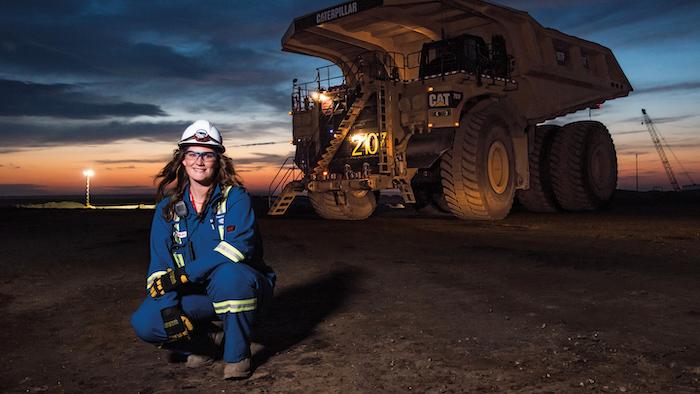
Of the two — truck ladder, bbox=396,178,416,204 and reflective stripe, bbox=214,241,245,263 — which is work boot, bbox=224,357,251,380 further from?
truck ladder, bbox=396,178,416,204

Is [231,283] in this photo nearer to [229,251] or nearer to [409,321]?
[229,251]

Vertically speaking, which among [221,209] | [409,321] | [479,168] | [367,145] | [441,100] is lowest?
[409,321]

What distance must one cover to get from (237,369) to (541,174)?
14315 mm

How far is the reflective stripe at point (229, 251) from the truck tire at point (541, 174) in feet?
45.4

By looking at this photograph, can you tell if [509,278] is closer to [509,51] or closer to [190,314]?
[190,314]

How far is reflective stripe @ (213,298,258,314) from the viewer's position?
310cm

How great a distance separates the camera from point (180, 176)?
3.49 metres

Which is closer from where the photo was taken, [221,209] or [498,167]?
[221,209]

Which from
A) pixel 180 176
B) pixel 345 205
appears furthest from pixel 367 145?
pixel 180 176

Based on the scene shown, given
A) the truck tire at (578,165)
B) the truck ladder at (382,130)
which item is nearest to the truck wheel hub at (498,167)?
the truck ladder at (382,130)

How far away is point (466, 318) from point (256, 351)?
170 centimetres

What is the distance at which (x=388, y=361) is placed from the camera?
3479 mm

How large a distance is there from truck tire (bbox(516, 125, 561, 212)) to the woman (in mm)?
13603

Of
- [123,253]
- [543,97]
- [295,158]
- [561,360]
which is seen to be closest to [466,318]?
[561,360]
